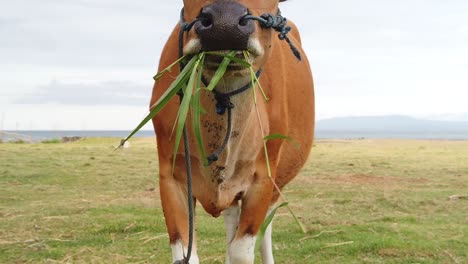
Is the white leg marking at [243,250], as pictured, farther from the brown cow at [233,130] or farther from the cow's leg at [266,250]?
the cow's leg at [266,250]

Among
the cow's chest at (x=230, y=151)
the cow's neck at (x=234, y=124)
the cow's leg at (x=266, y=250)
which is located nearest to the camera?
→ the cow's neck at (x=234, y=124)

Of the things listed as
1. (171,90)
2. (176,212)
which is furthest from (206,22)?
(176,212)

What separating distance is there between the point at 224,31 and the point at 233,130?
0.95m

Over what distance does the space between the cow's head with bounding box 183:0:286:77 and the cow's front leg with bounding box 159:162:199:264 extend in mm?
995

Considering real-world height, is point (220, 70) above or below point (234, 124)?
above

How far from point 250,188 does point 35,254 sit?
2.94 meters

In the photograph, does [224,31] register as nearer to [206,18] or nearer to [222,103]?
[206,18]

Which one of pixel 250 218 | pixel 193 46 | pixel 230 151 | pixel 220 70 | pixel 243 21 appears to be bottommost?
pixel 250 218

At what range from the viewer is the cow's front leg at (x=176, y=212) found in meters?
3.60

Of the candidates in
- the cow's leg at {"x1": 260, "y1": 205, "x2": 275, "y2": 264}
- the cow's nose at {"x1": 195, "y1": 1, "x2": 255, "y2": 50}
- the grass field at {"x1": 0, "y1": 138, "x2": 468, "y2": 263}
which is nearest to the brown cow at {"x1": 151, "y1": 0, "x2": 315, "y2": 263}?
the cow's nose at {"x1": 195, "y1": 1, "x2": 255, "y2": 50}

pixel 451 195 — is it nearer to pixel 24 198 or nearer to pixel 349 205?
pixel 349 205

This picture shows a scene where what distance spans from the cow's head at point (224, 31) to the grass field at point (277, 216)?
3.19m

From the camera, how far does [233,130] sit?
3.43 m

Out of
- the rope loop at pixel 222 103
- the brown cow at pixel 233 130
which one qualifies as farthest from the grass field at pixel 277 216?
the rope loop at pixel 222 103
